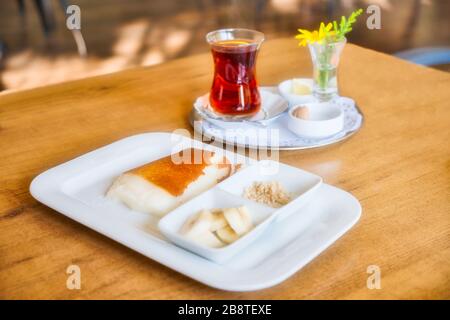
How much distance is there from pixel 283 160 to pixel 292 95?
8.5 inches

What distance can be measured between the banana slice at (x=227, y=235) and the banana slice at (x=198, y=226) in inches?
0.6

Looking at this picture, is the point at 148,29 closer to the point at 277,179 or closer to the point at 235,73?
the point at 235,73

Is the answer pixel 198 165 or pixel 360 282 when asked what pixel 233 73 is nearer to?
pixel 198 165

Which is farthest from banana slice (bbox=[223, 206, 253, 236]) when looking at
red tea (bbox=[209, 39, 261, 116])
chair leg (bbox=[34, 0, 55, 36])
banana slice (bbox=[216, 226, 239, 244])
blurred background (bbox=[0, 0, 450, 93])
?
chair leg (bbox=[34, 0, 55, 36])

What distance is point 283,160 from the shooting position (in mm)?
891

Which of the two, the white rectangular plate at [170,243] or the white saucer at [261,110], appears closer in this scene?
the white rectangular plate at [170,243]

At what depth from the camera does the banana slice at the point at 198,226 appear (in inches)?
25.6

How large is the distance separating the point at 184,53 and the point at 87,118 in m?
2.07

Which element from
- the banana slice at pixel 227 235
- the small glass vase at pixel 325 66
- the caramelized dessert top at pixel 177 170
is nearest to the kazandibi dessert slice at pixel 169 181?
the caramelized dessert top at pixel 177 170

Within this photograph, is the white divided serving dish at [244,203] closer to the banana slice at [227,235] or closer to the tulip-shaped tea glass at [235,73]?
the banana slice at [227,235]

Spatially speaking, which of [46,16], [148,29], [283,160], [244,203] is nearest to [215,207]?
[244,203]

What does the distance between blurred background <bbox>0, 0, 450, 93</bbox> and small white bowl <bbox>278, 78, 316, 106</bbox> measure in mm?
1825

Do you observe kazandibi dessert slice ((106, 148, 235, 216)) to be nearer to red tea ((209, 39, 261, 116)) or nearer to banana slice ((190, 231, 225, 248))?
banana slice ((190, 231, 225, 248))
